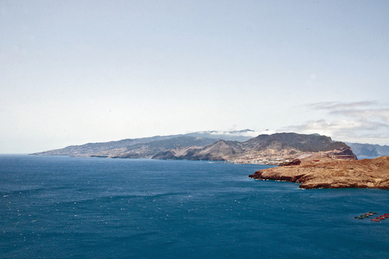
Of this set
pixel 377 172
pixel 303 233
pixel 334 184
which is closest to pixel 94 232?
pixel 303 233

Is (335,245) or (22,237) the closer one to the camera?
(335,245)

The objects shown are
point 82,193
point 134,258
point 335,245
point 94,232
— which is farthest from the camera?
point 82,193

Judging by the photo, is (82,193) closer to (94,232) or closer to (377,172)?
(94,232)

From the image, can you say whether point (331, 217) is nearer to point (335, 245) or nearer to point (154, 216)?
point (335, 245)

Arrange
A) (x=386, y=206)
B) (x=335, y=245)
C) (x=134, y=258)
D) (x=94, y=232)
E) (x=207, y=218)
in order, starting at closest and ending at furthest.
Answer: (x=134, y=258)
(x=335, y=245)
(x=94, y=232)
(x=207, y=218)
(x=386, y=206)

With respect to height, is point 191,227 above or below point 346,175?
below

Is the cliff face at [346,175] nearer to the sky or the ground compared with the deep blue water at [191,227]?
nearer to the sky

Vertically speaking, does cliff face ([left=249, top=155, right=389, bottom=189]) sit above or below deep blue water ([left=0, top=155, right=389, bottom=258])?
above

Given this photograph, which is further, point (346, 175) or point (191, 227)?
point (346, 175)

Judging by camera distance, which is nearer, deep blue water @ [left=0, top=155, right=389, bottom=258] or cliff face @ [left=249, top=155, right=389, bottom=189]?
deep blue water @ [left=0, top=155, right=389, bottom=258]

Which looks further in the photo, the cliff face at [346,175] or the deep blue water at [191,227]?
the cliff face at [346,175]

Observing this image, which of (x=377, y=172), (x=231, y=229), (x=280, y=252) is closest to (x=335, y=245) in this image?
(x=280, y=252)
